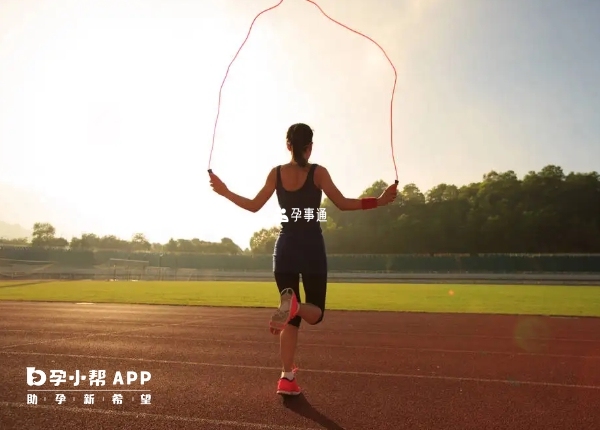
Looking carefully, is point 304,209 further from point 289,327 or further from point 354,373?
point 354,373

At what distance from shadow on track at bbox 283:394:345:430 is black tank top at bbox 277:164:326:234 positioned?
149 centimetres

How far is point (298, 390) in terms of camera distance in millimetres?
5180

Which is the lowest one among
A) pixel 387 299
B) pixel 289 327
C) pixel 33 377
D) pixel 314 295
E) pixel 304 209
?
pixel 387 299

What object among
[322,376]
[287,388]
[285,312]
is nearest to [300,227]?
[285,312]

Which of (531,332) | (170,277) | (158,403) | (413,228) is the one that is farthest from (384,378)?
(413,228)

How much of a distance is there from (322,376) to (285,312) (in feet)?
6.35

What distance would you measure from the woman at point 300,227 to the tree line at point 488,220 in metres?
87.2

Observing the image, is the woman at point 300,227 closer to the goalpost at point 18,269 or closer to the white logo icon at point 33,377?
the white logo icon at point 33,377

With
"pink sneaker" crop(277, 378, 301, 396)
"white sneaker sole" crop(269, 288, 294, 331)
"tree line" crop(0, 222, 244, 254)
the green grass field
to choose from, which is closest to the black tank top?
"white sneaker sole" crop(269, 288, 294, 331)

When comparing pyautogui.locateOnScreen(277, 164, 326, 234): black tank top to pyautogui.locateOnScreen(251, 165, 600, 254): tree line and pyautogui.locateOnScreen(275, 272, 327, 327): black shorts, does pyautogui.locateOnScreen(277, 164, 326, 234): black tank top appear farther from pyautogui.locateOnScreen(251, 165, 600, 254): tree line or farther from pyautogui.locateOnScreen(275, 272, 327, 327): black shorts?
pyautogui.locateOnScreen(251, 165, 600, 254): tree line

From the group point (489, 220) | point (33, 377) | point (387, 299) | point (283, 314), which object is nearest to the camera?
point (283, 314)

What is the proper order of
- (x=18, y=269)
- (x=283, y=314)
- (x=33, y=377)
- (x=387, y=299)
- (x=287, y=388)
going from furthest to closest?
(x=18, y=269)
(x=387, y=299)
(x=33, y=377)
(x=287, y=388)
(x=283, y=314)

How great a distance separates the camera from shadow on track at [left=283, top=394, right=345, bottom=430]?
4.23 meters

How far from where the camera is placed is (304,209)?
5.00 m
